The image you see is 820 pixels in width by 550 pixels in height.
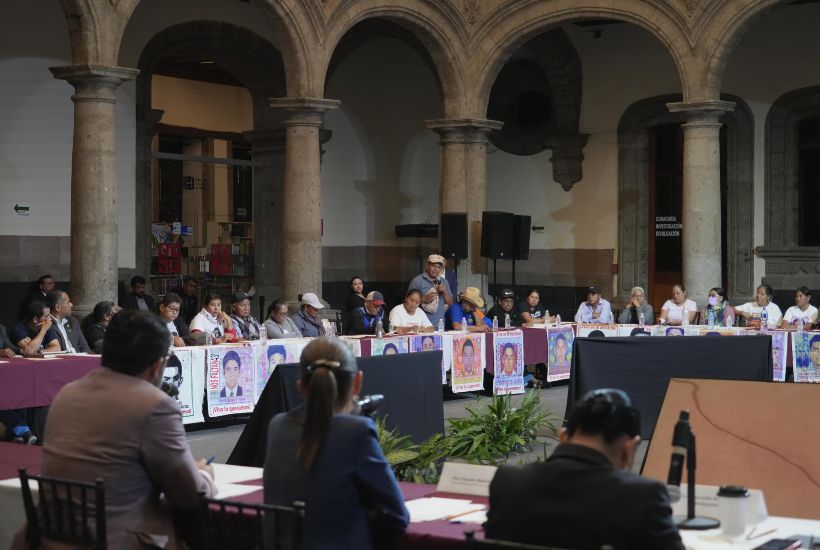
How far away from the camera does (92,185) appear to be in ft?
42.6

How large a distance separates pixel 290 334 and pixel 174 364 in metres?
2.15

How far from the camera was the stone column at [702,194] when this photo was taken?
16.3 m

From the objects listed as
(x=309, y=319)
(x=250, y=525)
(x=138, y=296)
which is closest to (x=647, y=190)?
(x=138, y=296)

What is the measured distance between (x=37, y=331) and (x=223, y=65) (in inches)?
347

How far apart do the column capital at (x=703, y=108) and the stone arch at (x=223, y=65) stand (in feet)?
18.3

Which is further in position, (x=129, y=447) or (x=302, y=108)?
(x=302, y=108)

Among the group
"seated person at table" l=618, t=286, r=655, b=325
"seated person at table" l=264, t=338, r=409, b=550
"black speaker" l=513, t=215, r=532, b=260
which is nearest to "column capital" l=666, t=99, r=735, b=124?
"seated person at table" l=618, t=286, r=655, b=325

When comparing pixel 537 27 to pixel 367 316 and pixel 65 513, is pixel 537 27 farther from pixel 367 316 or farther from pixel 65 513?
pixel 65 513

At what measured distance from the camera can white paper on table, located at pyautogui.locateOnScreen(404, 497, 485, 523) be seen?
4.03 m

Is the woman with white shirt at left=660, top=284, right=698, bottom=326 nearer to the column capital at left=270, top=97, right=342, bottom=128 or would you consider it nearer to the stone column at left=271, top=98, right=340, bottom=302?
the stone column at left=271, top=98, right=340, bottom=302

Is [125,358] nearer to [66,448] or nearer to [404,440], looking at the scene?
[66,448]

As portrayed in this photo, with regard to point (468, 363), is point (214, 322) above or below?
above

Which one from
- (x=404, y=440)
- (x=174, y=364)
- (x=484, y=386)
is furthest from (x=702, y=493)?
(x=484, y=386)

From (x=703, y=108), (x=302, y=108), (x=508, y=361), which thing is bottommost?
(x=508, y=361)
